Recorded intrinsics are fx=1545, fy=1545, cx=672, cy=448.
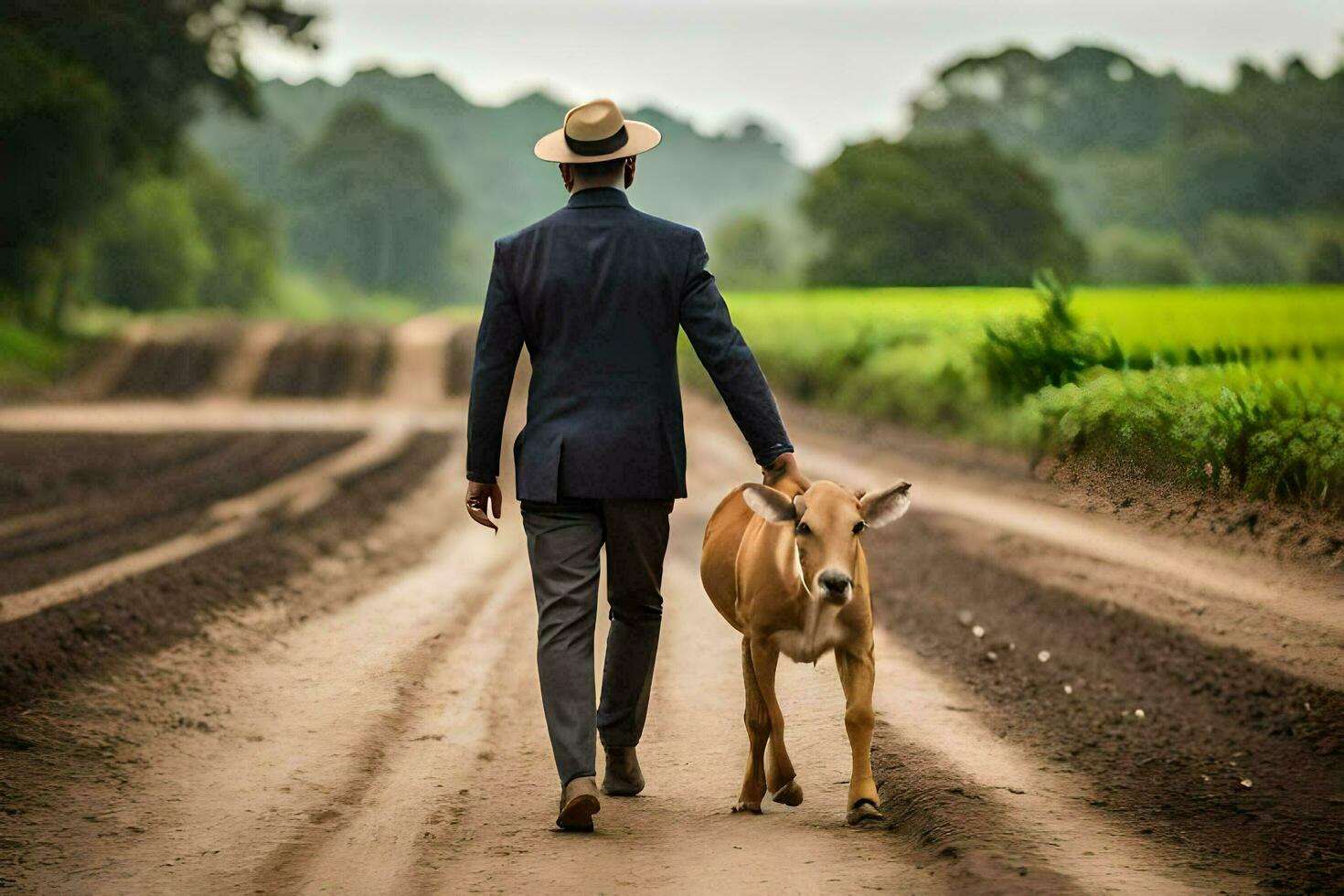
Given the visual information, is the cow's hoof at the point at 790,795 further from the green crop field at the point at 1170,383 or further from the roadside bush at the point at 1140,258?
the roadside bush at the point at 1140,258

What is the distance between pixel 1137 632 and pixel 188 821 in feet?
20.5

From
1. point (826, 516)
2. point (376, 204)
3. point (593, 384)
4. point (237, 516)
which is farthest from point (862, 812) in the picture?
point (376, 204)

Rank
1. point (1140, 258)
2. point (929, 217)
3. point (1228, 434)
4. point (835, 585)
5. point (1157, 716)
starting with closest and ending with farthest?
1. point (835, 585)
2. point (1228, 434)
3. point (1157, 716)
4. point (929, 217)
5. point (1140, 258)

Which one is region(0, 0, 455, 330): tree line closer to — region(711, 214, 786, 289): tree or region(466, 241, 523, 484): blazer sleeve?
region(711, 214, 786, 289): tree

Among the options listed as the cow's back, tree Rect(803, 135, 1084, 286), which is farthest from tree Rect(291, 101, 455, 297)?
the cow's back

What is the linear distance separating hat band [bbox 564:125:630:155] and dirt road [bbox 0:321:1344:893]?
2322 mm

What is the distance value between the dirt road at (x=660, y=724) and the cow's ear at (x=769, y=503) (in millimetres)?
1053

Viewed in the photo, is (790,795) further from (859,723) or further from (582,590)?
(582,590)

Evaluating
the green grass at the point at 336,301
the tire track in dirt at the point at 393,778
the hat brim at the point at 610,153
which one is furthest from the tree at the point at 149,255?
the hat brim at the point at 610,153

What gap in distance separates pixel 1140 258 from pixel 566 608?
36.9 metres

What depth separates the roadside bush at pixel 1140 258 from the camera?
1396 inches

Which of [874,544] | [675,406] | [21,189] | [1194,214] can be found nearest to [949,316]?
[874,544]

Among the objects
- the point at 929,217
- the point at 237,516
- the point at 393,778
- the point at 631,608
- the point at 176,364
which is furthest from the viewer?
the point at 929,217

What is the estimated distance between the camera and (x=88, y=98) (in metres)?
33.7
